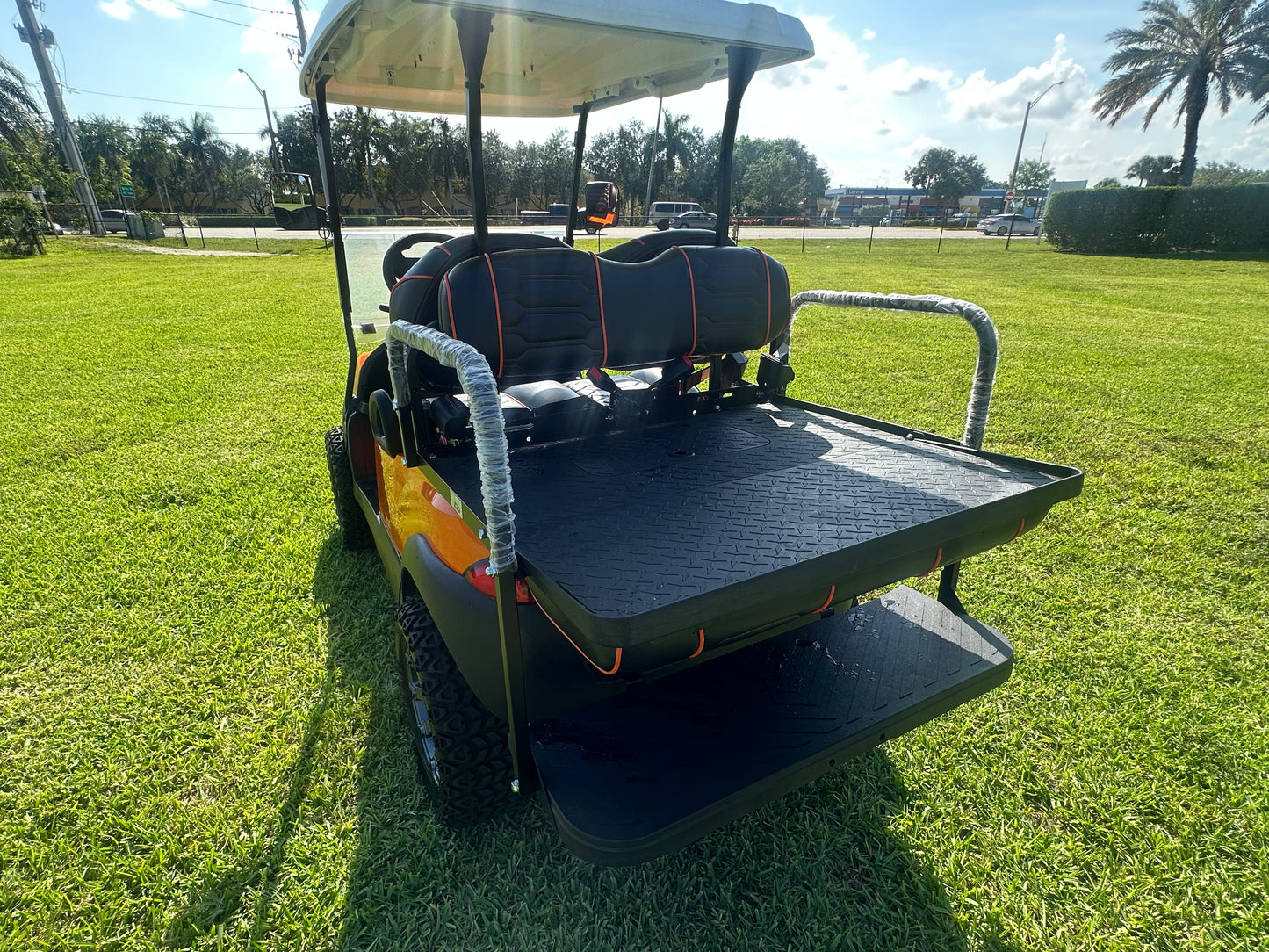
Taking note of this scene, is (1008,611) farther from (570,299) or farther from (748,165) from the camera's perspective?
(748,165)

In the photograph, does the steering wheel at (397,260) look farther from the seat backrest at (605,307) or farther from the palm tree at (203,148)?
the palm tree at (203,148)

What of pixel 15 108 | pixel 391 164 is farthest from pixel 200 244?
pixel 391 164

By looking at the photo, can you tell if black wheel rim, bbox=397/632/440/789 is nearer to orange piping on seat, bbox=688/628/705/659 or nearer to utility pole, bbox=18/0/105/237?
orange piping on seat, bbox=688/628/705/659

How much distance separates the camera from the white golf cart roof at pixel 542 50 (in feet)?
5.54

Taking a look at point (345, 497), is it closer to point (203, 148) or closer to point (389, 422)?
point (389, 422)

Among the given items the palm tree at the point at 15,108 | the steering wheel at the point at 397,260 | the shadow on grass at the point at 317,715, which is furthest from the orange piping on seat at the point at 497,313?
the palm tree at the point at 15,108

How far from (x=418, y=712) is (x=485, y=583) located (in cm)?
63

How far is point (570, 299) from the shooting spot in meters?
2.00

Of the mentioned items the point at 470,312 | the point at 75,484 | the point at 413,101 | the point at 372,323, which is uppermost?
the point at 413,101

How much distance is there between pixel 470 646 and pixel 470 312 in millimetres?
893

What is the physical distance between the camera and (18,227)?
17.4m

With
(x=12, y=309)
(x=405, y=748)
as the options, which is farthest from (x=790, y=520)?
(x=12, y=309)

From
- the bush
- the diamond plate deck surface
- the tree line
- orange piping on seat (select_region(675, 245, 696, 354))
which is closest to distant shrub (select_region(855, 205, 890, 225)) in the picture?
the tree line

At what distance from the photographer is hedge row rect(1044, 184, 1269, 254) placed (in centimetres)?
2083
